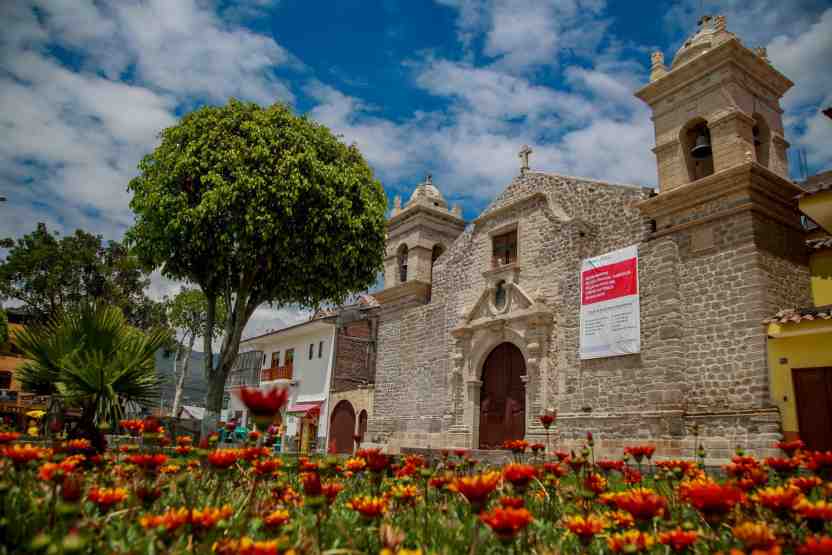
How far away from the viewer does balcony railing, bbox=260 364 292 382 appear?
3145 cm

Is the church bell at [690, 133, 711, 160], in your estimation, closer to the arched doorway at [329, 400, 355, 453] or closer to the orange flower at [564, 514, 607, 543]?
the orange flower at [564, 514, 607, 543]

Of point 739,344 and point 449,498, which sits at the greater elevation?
point 739,344

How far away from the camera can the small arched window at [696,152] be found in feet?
44.7

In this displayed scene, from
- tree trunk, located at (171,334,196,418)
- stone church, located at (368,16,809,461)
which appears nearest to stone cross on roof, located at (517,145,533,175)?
stone church, located at (368,16,809,461)

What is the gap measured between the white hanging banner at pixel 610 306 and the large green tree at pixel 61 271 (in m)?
20.7

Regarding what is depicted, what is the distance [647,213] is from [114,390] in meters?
11.9

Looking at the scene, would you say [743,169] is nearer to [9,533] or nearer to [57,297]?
[9,533]

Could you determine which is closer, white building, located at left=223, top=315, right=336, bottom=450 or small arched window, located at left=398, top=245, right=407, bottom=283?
small arched window, located at left=398, top=245, right=407, bottom=283

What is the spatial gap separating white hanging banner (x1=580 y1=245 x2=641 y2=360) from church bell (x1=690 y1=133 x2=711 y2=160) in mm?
2545

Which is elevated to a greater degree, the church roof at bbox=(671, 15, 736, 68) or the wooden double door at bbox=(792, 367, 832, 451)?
the church roof at bbox=(671, 15, 736, 68)

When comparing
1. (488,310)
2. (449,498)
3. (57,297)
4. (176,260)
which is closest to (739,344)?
(488,310)

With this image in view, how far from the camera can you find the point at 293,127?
15391 mm

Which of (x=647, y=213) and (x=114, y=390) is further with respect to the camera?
(x=647, y=213)

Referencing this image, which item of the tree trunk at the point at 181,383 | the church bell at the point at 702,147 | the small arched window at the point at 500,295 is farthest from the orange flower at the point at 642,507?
the tree trunk at the point at 181,383
